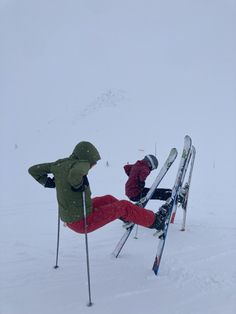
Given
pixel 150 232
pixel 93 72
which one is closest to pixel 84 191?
pixel 150 232

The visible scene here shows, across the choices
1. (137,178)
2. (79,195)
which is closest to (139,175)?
(137,178)

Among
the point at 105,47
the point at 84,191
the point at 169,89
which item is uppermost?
the point at 105,47

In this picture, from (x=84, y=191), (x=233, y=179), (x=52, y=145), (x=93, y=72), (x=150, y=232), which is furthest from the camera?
(x=93, y=72)

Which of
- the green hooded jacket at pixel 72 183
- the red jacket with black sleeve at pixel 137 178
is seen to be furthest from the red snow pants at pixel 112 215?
the red jacket with black sleeve at pixel 137 178

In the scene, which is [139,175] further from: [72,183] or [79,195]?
[72,183]

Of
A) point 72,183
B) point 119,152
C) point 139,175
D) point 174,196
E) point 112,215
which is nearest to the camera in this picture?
point 72,183

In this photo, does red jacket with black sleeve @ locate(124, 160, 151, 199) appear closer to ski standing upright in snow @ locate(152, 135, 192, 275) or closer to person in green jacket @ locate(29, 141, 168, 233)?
ski standing upright in snow @ locate(152, 135, 192, 275)

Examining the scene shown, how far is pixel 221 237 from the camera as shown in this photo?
19.3ft

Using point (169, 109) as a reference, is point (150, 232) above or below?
below

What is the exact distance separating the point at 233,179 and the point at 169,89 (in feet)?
72.5

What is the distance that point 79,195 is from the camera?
421cm

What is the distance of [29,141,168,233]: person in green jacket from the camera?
4.01m

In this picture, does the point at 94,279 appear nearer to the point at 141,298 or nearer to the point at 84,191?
the point at 141,298

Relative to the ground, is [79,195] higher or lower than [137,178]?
higher
